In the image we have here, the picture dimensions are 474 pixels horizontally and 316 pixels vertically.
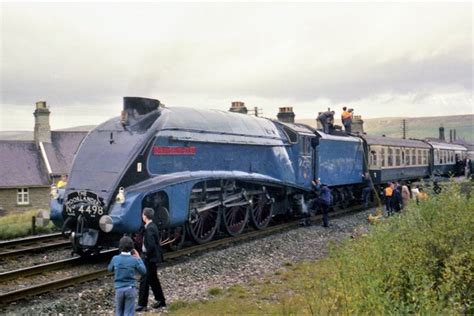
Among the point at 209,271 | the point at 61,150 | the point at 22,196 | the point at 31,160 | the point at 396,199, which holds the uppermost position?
the point at 61,150

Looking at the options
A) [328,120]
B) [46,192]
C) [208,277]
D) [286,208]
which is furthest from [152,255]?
[46,192]

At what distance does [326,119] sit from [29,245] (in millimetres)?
12559

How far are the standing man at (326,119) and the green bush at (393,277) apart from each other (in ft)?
36.8

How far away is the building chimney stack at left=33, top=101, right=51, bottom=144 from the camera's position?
39875 millimetres

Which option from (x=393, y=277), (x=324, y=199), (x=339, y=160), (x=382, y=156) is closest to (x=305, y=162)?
(x=324, y=199)

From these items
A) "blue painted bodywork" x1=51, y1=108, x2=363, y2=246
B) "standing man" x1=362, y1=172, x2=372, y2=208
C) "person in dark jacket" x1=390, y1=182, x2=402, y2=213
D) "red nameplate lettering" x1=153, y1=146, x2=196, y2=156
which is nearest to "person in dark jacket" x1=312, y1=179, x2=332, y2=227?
"blue painted bodywork" x1=51, y1=108, x2=363, y2=246

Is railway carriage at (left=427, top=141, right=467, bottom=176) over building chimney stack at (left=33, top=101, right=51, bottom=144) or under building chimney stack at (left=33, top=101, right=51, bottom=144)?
under

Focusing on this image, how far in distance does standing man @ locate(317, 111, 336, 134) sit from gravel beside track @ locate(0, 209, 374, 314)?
21.3 ft

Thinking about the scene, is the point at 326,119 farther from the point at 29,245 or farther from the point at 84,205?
the point at 84,205

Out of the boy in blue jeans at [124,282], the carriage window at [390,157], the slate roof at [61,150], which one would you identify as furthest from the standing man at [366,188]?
the slate roof at [61,150]

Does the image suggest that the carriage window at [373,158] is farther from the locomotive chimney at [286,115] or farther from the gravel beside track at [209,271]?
the gravel beside track at [209,271]

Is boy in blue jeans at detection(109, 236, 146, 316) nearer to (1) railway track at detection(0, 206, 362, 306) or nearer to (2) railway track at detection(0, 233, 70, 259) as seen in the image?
(1) railway track at detection(0, 206, 362, 306)

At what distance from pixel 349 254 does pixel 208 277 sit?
3.67 metres

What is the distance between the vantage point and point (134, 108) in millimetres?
11711
